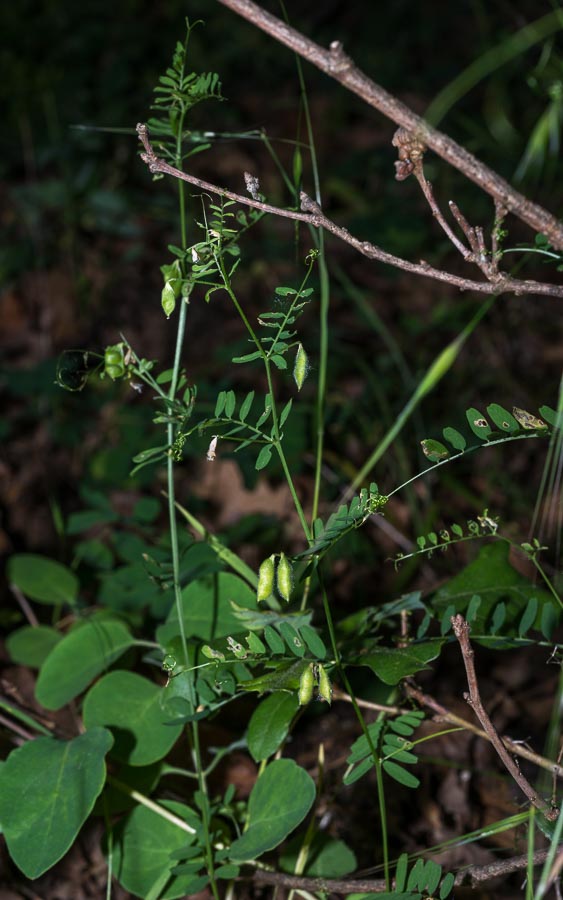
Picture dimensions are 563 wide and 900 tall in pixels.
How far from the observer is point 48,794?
121 centimetres

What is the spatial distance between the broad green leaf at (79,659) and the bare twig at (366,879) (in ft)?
1.35

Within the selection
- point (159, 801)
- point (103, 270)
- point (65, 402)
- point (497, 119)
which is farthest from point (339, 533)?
point (497, 119)

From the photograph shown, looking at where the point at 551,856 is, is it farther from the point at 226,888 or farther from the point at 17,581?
the point at 17,581

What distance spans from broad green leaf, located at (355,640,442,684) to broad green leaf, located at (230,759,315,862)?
7.1 inches

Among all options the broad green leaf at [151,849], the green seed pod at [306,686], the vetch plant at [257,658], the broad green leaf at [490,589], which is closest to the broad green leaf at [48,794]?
the vetch plant at [257,658]

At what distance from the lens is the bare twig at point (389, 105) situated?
3.02 feet

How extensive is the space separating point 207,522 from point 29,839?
128cm

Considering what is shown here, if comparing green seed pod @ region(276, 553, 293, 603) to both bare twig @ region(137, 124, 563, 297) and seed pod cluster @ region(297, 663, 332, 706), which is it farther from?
bare twig @ region(137, 124, 563, 297)

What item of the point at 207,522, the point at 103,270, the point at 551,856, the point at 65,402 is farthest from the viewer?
the point at 103,270

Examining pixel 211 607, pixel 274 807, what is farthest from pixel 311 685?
pixel 211 607

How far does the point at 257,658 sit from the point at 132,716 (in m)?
0.28

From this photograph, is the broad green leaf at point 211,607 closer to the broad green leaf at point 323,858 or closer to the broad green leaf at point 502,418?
the broad green leaf at point 323,858

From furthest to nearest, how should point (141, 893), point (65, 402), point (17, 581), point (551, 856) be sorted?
point (65, 402) < point (17, 581) < point (141, 893) < point (551, 856)

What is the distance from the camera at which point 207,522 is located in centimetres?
240
